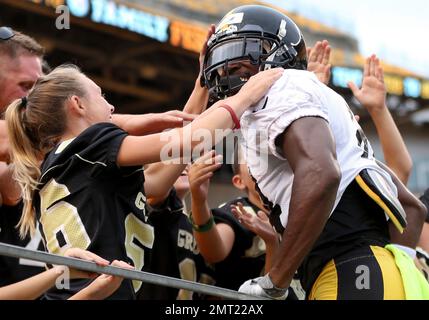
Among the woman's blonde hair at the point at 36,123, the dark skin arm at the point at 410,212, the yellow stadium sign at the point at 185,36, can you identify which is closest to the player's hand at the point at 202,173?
the woman's blonde hair at the point at 36,123

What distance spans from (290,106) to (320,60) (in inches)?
52.6

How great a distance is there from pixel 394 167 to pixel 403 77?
1281cm

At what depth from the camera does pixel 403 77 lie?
661 inches

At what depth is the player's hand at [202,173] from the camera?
3.86m

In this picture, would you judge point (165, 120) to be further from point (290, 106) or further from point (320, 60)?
point (320, 60)

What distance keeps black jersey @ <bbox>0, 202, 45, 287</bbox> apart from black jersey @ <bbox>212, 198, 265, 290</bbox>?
107 centimetres

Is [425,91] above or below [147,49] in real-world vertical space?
below

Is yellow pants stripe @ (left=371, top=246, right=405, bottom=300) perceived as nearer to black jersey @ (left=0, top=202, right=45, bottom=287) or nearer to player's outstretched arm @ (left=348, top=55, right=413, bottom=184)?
player's outstretched arm @ (left=348, top=55, right=413, bottom=184)

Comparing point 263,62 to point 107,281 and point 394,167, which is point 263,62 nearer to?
point 107,281

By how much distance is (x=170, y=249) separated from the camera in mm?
4738

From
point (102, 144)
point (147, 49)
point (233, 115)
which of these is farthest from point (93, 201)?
point (147, 49)

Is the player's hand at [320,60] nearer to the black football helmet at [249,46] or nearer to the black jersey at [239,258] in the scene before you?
the black football helmet at [249,46]

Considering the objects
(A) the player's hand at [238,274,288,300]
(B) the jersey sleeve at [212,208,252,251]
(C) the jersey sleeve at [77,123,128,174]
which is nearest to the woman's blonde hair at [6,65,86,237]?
(C) the jersey sleeve at [77,123,128,174]
